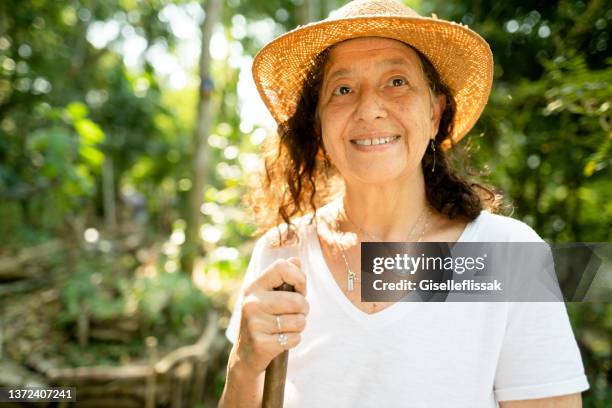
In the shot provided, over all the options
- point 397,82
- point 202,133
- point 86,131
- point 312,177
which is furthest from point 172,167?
point 397,82

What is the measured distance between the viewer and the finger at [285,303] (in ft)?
4.28

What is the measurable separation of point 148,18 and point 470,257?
869cm

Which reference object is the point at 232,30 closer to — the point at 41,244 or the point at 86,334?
the point at 41,244

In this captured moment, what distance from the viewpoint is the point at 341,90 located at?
167 cm

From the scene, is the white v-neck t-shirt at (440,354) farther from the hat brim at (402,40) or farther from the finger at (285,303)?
the hat brim at (402,40)

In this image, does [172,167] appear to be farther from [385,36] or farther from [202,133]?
[385,36]

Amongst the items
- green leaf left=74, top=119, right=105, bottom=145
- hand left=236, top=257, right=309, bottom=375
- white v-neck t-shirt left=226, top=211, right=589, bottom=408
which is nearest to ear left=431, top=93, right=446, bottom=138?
white v-neck t-shirt left=226, top=211, right=589, bottom=408

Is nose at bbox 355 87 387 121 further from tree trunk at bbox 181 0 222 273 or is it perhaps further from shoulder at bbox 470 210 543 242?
tree trunk at bbox 181 0 222 273

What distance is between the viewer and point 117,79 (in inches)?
441

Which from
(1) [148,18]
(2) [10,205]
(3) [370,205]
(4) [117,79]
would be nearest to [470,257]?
(3) [370,205]

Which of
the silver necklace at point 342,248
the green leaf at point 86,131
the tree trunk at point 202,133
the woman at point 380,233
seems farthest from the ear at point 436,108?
the tree trunk at point 202,133

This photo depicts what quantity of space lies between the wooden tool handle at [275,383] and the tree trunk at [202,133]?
4.79 metres

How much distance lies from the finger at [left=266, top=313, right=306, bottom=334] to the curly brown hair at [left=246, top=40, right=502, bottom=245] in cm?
51

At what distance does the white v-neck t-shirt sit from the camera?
1354 millimetres
